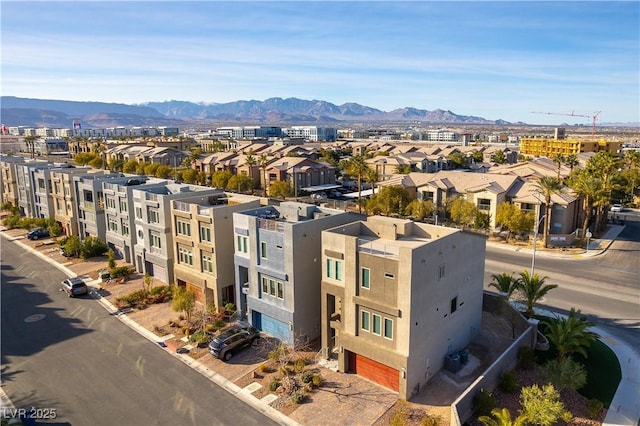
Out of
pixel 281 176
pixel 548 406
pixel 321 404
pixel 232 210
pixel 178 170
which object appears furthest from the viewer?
pixel 178 170

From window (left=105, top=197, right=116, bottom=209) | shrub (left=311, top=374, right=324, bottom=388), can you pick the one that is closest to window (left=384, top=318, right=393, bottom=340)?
shrub (left=311, top=374, right=324, bottom=388)

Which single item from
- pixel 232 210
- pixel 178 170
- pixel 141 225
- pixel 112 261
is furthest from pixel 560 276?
pixel 178 170

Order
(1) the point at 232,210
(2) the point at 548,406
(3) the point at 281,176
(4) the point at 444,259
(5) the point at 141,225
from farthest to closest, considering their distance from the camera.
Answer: (3) the point at 281,176 < (5) the point at 141,225 < (1) the point at 232,210 < (4) the point at 444,259 < (2) the point at 548,406

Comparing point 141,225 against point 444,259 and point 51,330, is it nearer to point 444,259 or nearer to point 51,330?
point 51,330

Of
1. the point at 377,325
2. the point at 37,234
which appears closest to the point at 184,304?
the point at 377,325

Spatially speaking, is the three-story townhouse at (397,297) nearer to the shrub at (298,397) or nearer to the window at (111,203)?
the shrub at (298,397)

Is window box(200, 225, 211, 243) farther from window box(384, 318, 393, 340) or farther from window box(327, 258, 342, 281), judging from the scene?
window box(384, 318, 393, 340)
